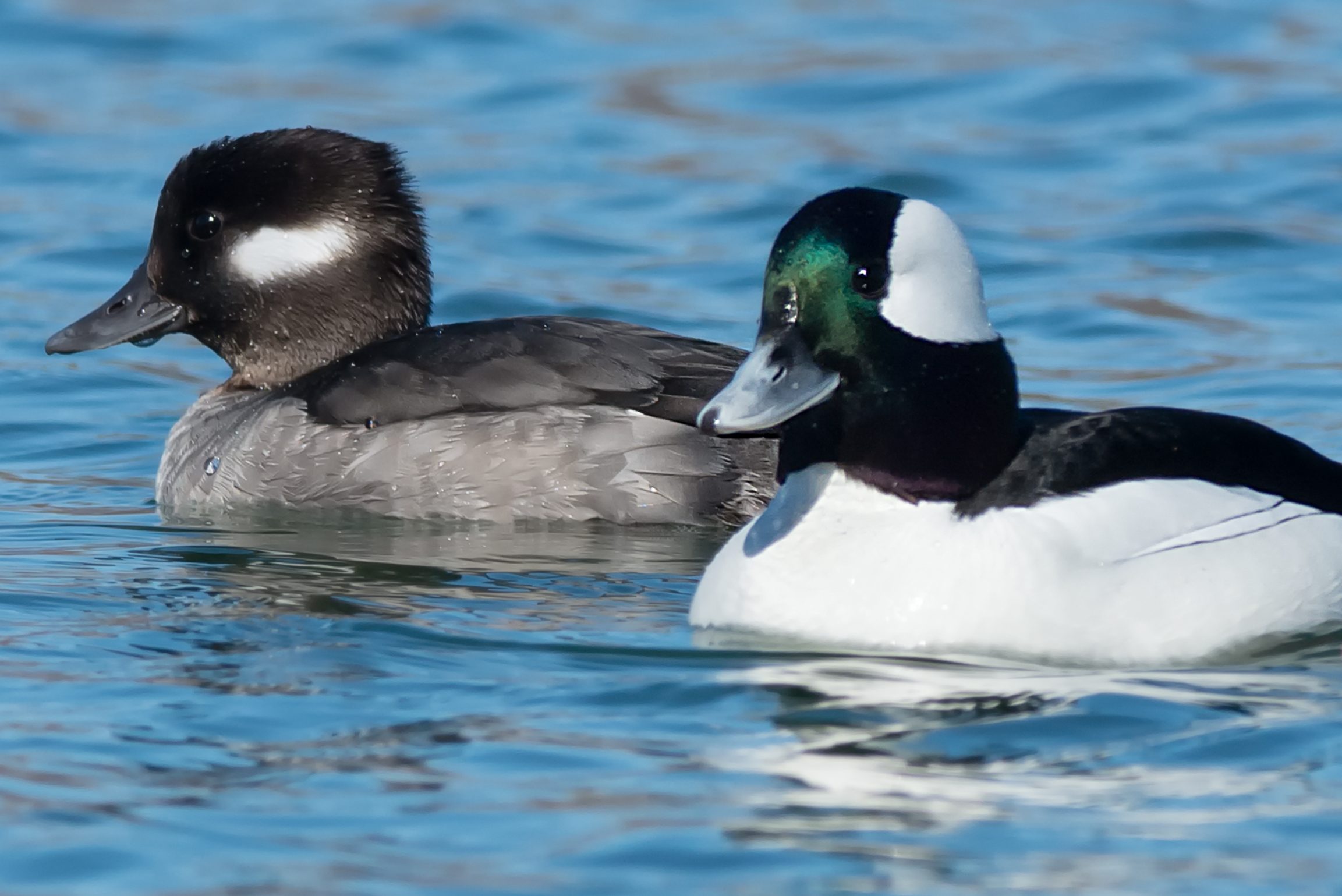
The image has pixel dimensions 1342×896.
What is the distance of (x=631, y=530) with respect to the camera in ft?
25.4

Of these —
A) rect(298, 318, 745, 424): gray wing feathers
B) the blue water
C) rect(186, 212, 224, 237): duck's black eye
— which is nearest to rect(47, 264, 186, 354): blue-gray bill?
rect(186, 212, 224, 237): duck's black eye

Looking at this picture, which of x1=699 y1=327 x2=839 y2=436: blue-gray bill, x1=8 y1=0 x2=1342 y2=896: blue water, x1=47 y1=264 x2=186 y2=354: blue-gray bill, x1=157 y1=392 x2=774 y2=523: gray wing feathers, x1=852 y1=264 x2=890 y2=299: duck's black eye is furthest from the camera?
x1=47 y1=264 x2=186 y2=354: blue-gray bill

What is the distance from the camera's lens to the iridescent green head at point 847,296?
5641mm

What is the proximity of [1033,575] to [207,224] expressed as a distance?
164 inches

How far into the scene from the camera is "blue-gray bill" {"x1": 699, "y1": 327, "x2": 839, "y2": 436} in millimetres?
5551

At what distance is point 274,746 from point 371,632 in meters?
0.99

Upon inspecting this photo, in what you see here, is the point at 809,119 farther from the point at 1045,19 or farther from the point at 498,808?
the point at 498,808

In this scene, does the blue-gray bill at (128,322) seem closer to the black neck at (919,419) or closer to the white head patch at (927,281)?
the black neck at (919,419)

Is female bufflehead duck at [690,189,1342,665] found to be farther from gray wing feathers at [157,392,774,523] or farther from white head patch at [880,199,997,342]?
gray wing feathers at [157,392,774,523]

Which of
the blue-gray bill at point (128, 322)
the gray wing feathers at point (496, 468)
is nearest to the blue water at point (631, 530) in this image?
the gray wing feathers at point (496, 468)

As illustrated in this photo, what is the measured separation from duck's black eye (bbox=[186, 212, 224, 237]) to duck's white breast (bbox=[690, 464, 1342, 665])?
11.1ft

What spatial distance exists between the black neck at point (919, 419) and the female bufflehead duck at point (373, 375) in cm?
184

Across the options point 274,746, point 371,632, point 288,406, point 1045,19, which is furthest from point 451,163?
point 274,746

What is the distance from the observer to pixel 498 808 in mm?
4910
